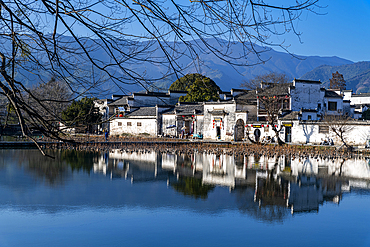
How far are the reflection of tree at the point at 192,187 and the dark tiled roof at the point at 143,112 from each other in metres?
25.9

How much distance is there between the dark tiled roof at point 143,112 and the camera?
136ft

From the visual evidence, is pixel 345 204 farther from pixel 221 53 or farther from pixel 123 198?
pixel 221 53

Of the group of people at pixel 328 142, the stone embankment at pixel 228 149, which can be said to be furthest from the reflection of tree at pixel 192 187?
the group of people at pixel 328 142

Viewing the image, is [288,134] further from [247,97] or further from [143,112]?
[143,112]

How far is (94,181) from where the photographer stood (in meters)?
14.3

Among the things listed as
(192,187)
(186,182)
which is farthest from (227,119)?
(192,187)

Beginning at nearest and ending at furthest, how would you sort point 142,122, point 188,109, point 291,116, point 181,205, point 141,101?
point 181,205, point 291,116, point 188,109, point 142,122, point 141,101

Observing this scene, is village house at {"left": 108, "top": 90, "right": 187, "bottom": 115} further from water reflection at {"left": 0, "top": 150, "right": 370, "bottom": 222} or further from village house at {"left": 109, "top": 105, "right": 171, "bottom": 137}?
water reflection at {"left": 0, "top": 150, "right": 370, "bottom": 222}

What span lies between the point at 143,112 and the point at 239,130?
12299 mm

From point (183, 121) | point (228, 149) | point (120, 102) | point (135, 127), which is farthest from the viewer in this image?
point (120, 102)

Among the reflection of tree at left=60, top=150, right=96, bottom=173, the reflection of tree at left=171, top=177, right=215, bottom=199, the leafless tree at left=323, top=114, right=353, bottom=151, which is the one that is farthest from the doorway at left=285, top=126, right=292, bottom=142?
the reflection of tree at left=171, top=177, right=215, bottom=199

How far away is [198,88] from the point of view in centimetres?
407

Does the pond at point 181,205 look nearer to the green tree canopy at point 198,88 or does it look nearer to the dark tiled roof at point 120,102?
the green tree canopy at point 198,88

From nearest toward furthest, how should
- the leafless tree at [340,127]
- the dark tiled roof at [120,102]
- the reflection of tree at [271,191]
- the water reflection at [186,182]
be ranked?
1. the water reflection at [186,182]
2. the reflection of tree at [271,191]
3. the leafless tree at [340,127]
4. the dark tiled roof at [120,102]
